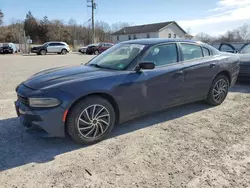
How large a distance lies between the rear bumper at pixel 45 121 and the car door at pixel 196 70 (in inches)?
96.0

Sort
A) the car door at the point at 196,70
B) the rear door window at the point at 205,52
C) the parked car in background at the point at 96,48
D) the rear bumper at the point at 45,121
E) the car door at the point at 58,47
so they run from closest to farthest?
1. the rear bumper at the point at 45,121
2. the car door at the point at 196,70
3. the rear door window at the point at 205,52
4. the parked car in background at the point at 96,48
5. the car door at the point at 58,47

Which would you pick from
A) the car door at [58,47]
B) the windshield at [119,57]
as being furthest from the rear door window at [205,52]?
the car door at [58,47]

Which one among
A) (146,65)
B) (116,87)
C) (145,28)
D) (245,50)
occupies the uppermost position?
(145,28)

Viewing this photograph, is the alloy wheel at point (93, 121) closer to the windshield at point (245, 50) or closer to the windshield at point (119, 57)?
the windshield at point (119, 57)

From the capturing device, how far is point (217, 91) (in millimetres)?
4855

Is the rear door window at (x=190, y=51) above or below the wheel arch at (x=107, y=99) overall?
above

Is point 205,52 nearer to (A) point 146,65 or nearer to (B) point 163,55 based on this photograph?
(B) point 163,55

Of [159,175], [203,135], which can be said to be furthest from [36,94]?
[203,135]

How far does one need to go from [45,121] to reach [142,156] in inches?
54.8

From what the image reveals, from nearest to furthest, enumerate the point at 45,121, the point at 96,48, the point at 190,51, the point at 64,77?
the point at 45,121 < the point at 64,77 < the point at 190,51 < the point at 96,48

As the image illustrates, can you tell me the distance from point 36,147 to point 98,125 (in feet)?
3.14

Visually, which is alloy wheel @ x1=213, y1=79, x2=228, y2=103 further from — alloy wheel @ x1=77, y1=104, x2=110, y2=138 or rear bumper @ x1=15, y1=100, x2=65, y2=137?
rear bumper @ x1=15, y1=100, x2=65, y2=137

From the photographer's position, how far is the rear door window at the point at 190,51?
13.9ft

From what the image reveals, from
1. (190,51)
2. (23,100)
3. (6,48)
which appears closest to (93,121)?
(23,100)
